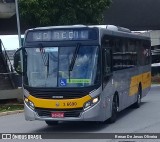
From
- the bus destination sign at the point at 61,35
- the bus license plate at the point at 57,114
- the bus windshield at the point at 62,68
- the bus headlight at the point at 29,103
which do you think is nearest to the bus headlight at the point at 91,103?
the bus windshield at the point at 62,68

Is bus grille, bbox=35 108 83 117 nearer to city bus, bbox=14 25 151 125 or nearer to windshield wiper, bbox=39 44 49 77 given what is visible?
city bus, bbox=14 25 151 125

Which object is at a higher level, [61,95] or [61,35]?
[61,35]

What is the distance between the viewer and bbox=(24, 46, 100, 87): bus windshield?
48.6ft

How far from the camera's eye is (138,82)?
21672mm

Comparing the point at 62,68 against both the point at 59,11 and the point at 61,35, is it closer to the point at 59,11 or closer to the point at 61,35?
the point at 61,35

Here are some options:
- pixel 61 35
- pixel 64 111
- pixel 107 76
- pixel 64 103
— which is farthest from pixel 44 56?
pixel 107 76

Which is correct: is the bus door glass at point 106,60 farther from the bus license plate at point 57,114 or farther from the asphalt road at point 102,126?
the bus license plate at point 57,114

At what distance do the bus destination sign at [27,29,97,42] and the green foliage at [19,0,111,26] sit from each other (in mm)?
14386

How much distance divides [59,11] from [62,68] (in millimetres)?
16034

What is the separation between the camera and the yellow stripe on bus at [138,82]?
20.2 meters

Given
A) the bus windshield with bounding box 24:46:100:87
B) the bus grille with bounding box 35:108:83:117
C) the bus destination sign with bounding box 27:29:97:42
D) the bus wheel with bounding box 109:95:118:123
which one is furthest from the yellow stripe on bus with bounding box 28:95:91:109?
the bus wheel with bounding box 109:95:118:123

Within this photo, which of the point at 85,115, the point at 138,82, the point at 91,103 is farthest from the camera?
the point at 138,82

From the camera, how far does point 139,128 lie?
49.2 ft

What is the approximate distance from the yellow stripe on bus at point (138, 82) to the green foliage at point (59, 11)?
7.47m
